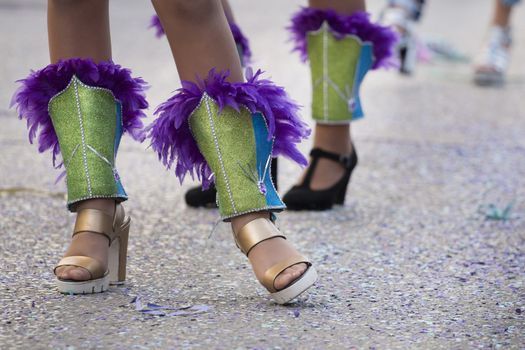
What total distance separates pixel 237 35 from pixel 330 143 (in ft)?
1.30

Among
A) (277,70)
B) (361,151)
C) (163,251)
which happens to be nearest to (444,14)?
(277,70)

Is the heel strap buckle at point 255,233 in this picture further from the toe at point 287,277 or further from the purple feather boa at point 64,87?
the purple feather boa at point 64,87

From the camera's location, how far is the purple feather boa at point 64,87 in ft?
6.52

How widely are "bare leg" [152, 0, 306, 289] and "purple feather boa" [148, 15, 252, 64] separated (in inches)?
31.1

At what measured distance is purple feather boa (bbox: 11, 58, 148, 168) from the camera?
199cm

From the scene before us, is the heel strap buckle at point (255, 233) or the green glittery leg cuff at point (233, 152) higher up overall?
the green glittery leg cuff at point (233, 152)

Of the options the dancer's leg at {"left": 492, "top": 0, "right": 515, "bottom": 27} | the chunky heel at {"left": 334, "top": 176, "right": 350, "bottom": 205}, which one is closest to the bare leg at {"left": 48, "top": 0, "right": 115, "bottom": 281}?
the chunky heel at {"left": 334, "top": 176, "right": 350, "bottom": 205}

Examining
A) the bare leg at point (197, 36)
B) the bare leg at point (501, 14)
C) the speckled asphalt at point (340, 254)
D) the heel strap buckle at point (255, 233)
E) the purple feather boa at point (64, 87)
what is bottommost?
the speckled asphalt at point (340, 254)

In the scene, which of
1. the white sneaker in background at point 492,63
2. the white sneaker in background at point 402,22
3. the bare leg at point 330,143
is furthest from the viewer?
the white sneaker in background at point 492,63

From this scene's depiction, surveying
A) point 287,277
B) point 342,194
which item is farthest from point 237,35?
point 287,277

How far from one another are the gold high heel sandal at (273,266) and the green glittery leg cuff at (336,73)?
0.87 m

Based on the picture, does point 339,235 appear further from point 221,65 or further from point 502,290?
point 221,65

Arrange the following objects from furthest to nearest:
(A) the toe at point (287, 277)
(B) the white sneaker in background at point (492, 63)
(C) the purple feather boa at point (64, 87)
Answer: (B) the white sneaker in background at point (492, 63) < (C) the purple feather boa at point (64, 87) < (A) the toe at point (287, 277)

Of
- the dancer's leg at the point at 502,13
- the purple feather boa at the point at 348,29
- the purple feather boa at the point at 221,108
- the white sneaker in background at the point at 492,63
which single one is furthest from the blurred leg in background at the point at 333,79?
the dancer's leg at the point at 502,13
